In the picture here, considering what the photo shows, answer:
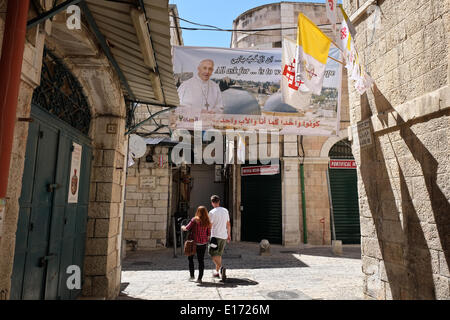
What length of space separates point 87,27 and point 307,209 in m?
10.9

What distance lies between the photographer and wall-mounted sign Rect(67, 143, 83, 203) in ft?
13.1

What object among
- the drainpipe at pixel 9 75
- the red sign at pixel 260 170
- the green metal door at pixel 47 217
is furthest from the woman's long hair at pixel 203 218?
the red sign at pixel 260 170

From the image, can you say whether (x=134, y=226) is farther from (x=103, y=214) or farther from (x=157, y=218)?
(x=103, y=214)

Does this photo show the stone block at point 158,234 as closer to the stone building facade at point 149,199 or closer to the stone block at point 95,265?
the stone building facade at point 149,199

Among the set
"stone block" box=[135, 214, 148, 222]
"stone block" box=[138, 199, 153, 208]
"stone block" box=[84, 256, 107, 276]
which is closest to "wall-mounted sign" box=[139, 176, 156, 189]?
"stone block" box=[138, 199, 153, 208]

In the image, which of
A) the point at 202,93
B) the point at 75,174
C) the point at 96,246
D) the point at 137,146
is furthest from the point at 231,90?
the point at 96,246

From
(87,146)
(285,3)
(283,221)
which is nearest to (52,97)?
(87,146)

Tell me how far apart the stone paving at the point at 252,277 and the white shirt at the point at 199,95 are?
4.41 meters

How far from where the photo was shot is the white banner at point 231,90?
8312 millimetres

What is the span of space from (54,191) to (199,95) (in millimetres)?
5595

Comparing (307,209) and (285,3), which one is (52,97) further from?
(285,3)

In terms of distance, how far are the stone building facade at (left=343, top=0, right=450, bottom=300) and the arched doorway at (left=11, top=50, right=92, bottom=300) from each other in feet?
14.6

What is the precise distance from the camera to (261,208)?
13.2m
